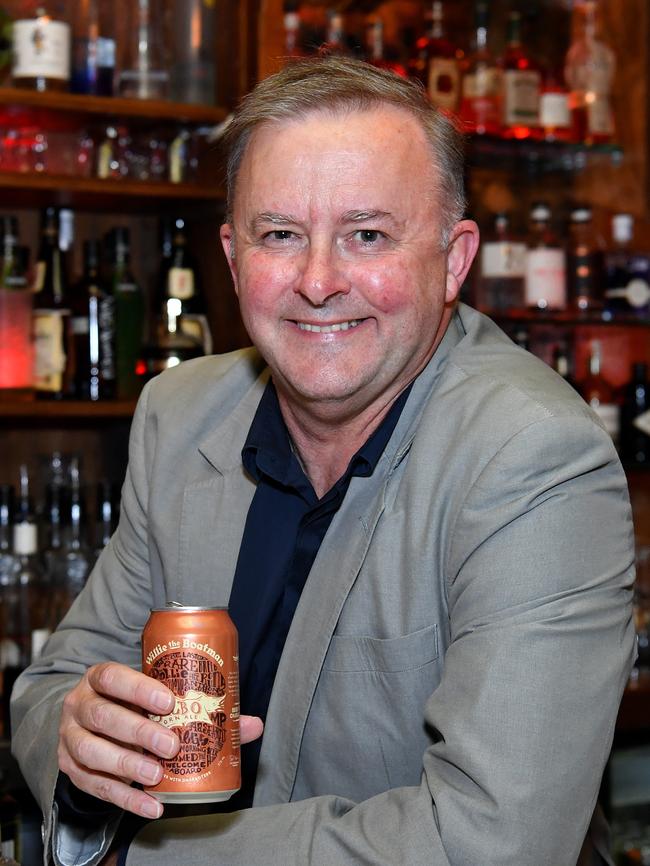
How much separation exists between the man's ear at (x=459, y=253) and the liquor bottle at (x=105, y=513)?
48.7 inches

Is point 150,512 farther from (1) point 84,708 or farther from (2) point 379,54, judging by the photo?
(2) point 379,54

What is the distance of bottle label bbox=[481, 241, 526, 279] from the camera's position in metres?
2.79

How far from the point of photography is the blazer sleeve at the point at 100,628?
Result: 4.58 ft

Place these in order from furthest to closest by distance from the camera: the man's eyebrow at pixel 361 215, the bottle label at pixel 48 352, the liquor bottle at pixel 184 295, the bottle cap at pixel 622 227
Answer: the bottle cap at pixel 622 227 < the liquor bottle at pixel 184 295 < the bottle label at pixel 48 352 < the man's eyebrow at pixel 361 215

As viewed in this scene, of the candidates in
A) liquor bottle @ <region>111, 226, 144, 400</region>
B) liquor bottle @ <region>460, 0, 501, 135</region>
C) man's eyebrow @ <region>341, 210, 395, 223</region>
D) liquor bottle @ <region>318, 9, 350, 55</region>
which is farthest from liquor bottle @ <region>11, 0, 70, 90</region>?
man's eyebrow @ <region>341, 210, 395, 223</region>

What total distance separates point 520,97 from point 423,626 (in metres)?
1.91

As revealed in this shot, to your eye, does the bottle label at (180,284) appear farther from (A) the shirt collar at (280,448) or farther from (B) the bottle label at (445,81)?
(A) the shirt collar at (280,448)

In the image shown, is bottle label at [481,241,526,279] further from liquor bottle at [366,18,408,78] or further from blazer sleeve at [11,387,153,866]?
blazer sleeve at [11,387,153,866]

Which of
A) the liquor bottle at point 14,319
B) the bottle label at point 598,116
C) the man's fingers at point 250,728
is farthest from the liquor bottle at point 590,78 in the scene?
the man's fingers at point 250,728

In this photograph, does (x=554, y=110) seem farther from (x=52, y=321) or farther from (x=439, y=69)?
(x=52, y=321)

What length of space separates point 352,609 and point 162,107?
5.01 ft

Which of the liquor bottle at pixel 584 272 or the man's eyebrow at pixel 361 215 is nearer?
the man's eyebrow at pixel 361 215

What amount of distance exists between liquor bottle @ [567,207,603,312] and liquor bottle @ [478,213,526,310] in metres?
0.17

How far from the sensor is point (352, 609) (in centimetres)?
129
